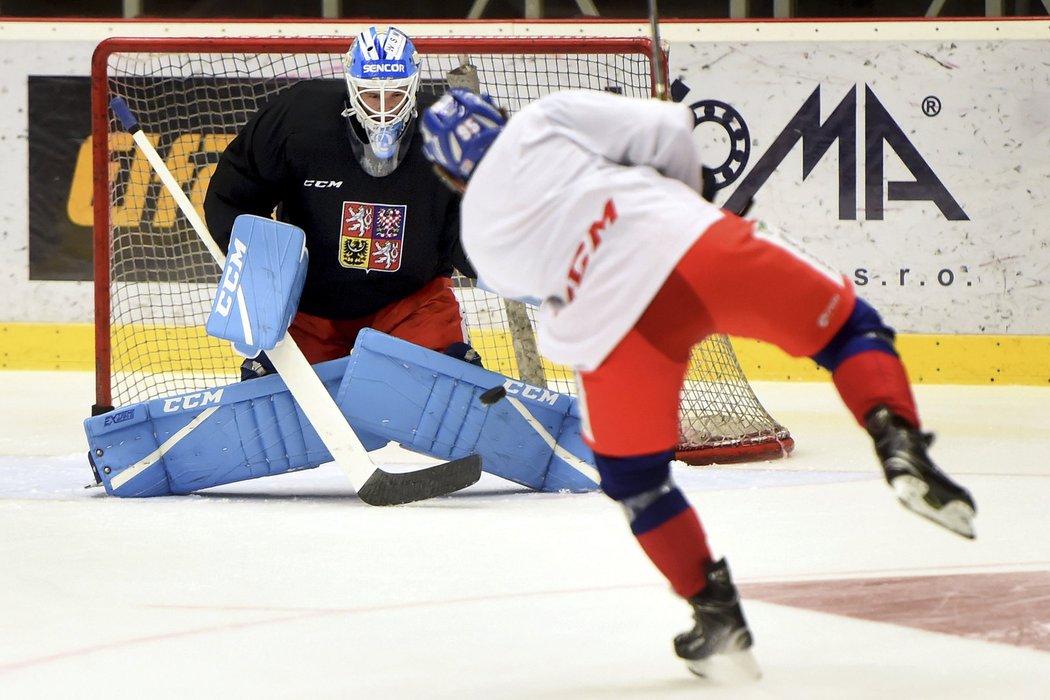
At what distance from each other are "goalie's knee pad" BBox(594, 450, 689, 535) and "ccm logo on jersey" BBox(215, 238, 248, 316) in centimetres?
182

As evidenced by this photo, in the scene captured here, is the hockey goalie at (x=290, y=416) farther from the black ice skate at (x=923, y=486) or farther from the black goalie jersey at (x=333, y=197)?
the black ice skate at (x=923, y=486)

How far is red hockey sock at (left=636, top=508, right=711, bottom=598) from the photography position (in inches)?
72.2

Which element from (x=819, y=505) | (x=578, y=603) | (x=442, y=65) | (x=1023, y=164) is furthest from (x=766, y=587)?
(x=1023, y=164)

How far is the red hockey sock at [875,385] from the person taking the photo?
5.59 ft

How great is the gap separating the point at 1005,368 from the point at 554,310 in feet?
17.0

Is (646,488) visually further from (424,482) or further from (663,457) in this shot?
(424,482)

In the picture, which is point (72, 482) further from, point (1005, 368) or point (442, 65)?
→ point (1005, 368)

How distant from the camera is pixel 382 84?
3.49 m

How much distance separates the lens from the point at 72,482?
3818 mm

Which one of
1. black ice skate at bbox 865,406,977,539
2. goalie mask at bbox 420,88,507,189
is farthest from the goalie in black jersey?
black ice skate at bbox 865,406,977,539

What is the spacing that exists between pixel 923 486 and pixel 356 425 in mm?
2061

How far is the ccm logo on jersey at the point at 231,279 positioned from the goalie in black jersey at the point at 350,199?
160mm

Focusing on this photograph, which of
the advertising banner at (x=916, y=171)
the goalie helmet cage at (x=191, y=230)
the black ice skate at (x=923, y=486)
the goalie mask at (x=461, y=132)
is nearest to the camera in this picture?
the black ice skate at (x=923, y=486)

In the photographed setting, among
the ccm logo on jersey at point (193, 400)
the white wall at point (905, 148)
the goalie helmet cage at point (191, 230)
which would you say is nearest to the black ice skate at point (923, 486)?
the ccm logo on jersey at point (193, 400)
